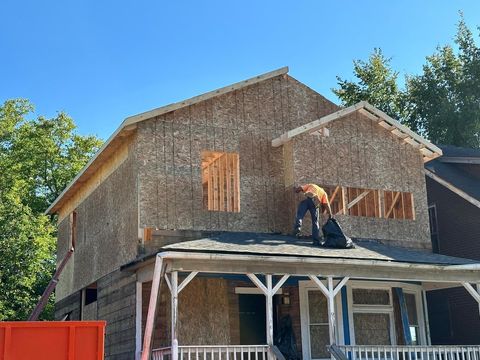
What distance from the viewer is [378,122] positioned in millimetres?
19000

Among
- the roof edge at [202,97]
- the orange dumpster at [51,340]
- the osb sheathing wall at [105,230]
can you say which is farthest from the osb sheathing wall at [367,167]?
the orange dumpster at [51,340]

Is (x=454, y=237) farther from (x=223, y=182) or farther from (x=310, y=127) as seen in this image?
(x=223, y=182)

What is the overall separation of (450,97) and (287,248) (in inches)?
1003

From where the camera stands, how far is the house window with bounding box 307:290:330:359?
16.5 metres

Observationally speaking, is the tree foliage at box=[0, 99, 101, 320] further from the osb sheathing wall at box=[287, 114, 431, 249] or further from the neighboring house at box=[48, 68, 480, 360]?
the osb sheathing wall at box=[287, 114, 431, 249]

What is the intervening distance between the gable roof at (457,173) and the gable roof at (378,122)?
221 cm

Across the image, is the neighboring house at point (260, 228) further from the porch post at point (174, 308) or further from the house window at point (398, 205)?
the porch post at point (174, 308)

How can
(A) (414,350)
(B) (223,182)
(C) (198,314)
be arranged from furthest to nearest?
1. (B) (223,182)
2. (C) (198,314)
3. (A) (414,350)

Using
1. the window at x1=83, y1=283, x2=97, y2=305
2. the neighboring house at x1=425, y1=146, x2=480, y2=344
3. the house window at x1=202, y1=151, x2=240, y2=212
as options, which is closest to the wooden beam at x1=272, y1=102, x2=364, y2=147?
the house window at x1=202, y1=151, x2=240, y2=212

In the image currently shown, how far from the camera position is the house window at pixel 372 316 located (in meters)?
17.1

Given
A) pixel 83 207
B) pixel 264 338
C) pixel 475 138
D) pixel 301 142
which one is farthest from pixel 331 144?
pixel 475 138

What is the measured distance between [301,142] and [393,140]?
10.5 feet

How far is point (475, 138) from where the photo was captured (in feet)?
117

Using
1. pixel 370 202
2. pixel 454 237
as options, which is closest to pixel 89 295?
pixel 370 202
